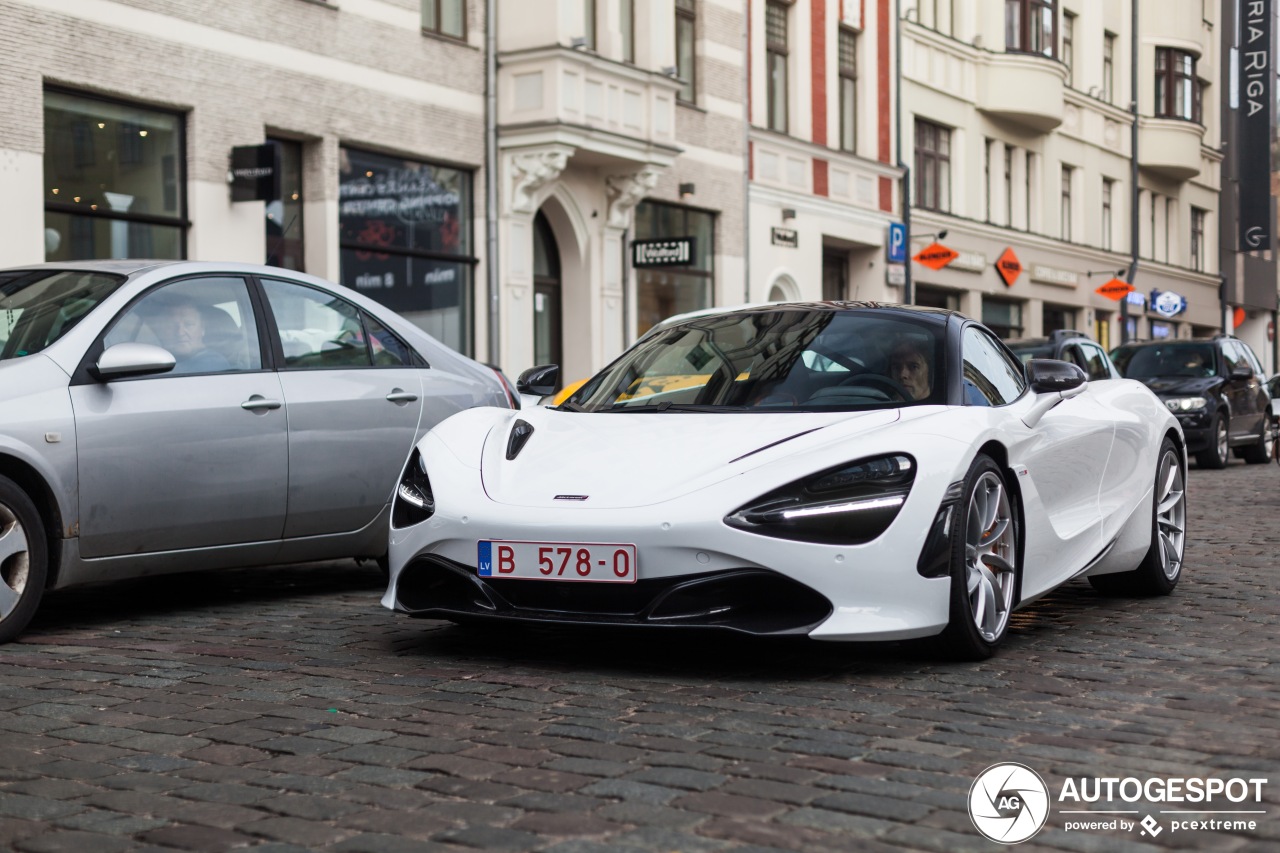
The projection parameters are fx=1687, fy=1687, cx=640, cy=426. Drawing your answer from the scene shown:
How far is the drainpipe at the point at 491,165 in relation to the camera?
68.6 ft

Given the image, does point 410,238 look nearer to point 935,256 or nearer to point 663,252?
point 663,252

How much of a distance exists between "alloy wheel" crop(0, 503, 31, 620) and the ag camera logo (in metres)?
3.78

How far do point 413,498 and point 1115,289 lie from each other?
111ft

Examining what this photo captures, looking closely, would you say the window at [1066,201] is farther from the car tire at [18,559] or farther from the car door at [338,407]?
the car tire at [18,559]

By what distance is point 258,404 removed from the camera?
705cm

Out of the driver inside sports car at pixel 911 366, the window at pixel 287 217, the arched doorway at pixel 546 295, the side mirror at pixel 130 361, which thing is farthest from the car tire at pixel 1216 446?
the side mirror at pixel 130 361

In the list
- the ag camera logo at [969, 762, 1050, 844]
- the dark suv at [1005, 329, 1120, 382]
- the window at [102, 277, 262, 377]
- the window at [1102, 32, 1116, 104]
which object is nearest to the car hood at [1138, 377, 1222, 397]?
the dark suv at [1005, 329, 1120, 382]

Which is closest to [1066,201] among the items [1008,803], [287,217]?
[287,217]

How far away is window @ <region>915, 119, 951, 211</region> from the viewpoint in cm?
3206

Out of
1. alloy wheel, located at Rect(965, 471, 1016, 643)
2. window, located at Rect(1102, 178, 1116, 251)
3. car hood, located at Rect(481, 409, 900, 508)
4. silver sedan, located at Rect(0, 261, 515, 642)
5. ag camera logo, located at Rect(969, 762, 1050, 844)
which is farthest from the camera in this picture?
window, located at Rect(1102, 178, 1116, 251)

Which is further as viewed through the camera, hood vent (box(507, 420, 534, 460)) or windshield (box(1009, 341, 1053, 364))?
windshield (box(1009, 341, 1053, 364))

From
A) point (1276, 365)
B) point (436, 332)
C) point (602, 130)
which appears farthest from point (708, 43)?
point (1276, 365)

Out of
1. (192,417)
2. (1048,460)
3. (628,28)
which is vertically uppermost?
(628,28)

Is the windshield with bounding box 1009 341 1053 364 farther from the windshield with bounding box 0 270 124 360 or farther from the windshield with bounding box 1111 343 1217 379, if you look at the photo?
the windshield with bounding box 0 270 124 360
